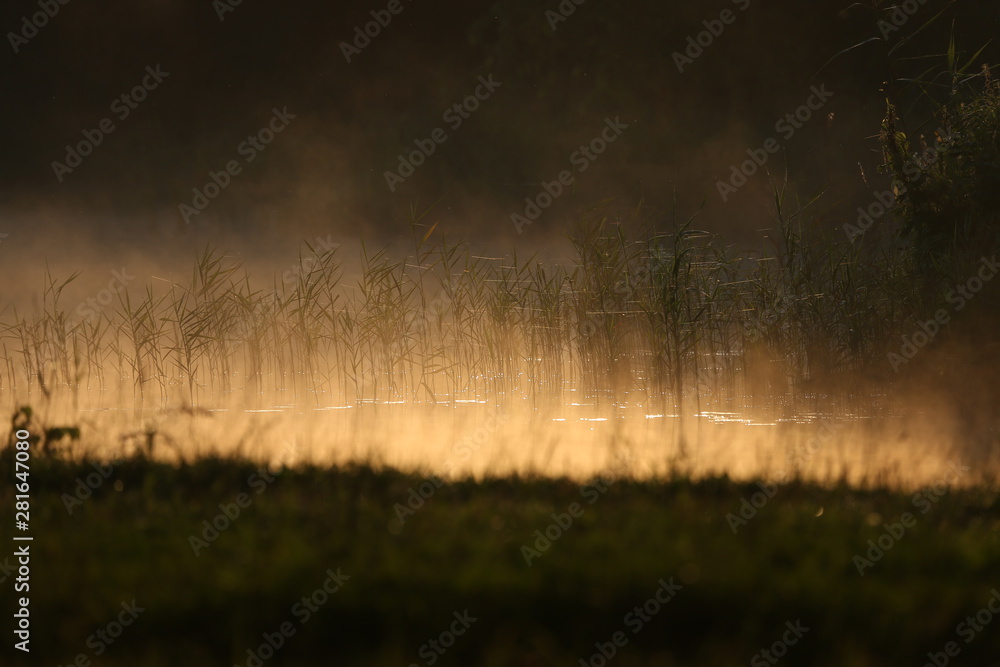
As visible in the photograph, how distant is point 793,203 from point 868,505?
13.8 metres

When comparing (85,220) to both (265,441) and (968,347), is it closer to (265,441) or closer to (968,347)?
(265,441)

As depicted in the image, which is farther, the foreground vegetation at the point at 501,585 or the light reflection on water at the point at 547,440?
the light reflection on water at the point at 547,440

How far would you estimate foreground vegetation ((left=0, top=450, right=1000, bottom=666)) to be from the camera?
132 inches

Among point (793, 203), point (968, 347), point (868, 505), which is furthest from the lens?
point (793, 203)

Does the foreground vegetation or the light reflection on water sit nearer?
the foreground vegetation

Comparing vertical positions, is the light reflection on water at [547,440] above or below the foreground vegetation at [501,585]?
above

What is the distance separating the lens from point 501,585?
11.5 ft

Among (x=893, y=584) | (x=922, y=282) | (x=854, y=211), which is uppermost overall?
(x=854, y=211)

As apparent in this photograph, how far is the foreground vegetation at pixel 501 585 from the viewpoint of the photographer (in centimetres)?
336

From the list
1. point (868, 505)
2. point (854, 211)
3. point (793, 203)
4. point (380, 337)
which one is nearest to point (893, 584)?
point (868, 505)

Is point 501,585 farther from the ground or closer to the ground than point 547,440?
closer to the ground

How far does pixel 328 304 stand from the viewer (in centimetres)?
1139

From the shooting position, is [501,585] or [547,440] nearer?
[501,585]

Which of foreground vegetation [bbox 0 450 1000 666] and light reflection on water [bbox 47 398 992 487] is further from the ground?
light reflection on water [bbox 47 398 992 487]
